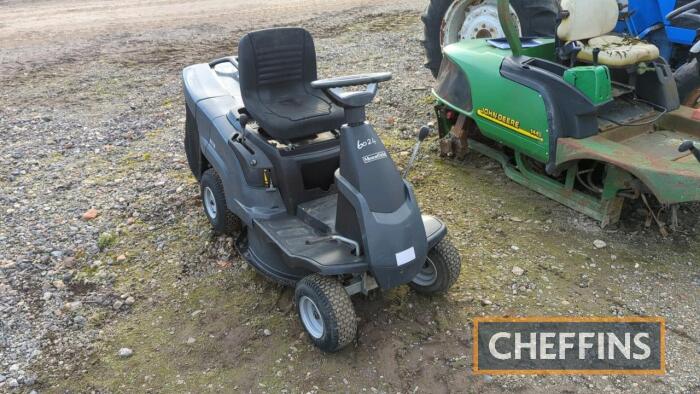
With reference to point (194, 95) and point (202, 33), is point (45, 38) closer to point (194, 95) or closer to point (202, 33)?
point (202, 33)

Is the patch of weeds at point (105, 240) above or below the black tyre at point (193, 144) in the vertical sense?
below

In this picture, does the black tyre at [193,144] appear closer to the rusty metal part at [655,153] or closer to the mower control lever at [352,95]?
the mower control lever at [352,95]

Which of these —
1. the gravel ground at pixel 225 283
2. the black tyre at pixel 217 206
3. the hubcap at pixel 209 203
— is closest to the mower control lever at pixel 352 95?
the gravel ground at pixel 225 283

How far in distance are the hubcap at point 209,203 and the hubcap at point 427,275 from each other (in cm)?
137

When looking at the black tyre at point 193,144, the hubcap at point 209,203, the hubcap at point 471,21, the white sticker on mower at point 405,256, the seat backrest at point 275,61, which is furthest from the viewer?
the hubcap at point 471,21

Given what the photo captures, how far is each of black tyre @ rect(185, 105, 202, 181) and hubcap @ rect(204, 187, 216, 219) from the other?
246 mm

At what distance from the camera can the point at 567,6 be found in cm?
405

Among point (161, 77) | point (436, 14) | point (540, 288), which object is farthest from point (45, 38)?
point (540, 288)

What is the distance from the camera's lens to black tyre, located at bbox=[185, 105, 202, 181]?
398cm

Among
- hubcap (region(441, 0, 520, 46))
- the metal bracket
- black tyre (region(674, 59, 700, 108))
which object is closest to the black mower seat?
the metal bracket

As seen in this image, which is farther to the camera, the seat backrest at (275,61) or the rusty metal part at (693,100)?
the rusty metal part at (693,100)

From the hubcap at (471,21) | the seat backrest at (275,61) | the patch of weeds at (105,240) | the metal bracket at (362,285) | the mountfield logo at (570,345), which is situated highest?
the seat backrest at (275,61)

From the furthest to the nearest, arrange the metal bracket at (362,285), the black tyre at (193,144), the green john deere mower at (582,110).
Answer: the black tyre at (193,144), the green john deere mower at (582,110), the metal bracket at (362,285)

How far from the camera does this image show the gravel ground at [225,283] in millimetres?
2797
